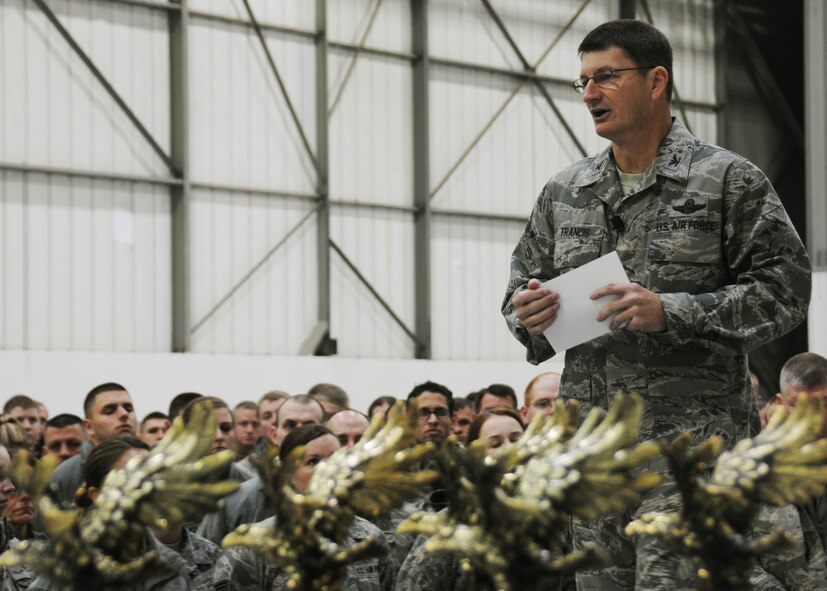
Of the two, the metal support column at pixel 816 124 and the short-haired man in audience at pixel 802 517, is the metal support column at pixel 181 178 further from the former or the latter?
the short-haired man in audience at pixel 802 517

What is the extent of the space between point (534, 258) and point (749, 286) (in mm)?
679

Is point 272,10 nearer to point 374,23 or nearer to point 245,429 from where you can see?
point 374,23

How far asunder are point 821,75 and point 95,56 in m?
8.45

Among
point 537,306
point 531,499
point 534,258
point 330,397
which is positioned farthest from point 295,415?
point 531,499

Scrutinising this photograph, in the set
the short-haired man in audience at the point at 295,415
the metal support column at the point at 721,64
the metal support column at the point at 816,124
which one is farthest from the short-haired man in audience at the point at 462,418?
the metal support column at the point at 721,64

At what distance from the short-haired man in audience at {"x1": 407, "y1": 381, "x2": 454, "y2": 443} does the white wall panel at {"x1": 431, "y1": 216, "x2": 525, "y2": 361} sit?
25.8 feet

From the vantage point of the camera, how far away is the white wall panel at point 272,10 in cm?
1611

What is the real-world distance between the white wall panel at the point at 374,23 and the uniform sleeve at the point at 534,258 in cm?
1350

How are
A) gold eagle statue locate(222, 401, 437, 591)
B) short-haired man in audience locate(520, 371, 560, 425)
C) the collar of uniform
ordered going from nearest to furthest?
gold eagle statue locate(222, 401, 437, 591) → the collar of uniform → short-haired man in audience locate(520, 371, 560, 425)

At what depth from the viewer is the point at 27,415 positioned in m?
10.8

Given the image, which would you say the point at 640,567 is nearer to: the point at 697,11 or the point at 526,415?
the point at 526,415

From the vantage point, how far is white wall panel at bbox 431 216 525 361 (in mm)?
18172

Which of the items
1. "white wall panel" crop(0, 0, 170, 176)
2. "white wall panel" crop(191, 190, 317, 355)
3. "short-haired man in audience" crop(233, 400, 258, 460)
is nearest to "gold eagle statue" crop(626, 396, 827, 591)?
"short-haired man in audience" crop(233, 400, 258, 460)

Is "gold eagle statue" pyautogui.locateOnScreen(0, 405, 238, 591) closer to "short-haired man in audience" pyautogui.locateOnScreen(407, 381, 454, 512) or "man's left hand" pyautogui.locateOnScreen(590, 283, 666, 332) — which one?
"man's left hand" pyautogui.locateOnScreen(590, 283, 666, 332)
